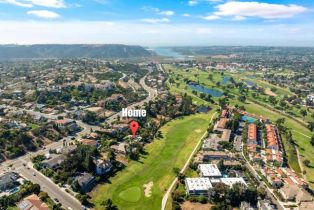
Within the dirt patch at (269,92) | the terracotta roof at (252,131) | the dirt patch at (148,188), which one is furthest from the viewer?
the dirt patch at (269,92)

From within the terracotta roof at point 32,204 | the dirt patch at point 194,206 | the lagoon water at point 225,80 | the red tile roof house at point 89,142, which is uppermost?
the red tile roof house at point 89,142

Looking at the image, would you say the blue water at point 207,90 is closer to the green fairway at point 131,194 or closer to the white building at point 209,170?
the white building at point 209,170

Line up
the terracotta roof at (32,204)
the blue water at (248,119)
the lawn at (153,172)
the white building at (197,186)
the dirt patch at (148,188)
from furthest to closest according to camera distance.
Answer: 1. the blue water at (248,119)
2. the dirt patch at (148,188)
3. the white building at (197,186)
4. the lawn at (153,172)
5. the terracotta roof at (32,204)

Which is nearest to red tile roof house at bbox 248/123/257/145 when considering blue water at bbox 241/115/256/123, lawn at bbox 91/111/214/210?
blue water at bbox 241/115/256/123

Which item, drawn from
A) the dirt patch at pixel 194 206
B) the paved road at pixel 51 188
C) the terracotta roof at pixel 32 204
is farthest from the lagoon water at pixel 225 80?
the terracotta roof at pixel 32 204

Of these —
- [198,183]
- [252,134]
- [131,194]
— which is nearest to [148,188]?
[131,194]

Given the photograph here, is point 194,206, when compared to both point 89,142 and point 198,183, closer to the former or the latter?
point 198,183

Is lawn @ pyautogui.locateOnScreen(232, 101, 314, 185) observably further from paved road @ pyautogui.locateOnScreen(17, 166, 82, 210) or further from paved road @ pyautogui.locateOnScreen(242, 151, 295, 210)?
paved road @ pyautogui.locateOnScreen(17, 166, 82, 210)
